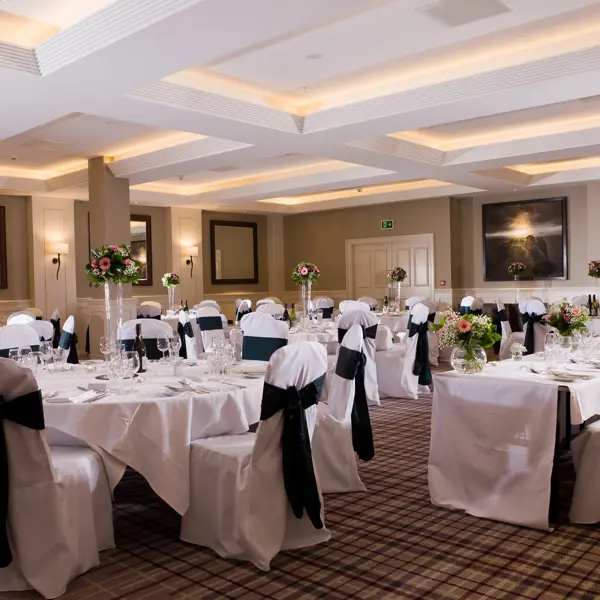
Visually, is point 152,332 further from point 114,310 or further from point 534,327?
point 534,327

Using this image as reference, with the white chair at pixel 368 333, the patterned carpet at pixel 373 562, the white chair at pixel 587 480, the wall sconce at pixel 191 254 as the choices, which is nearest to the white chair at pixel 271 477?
the patterned carpet at pixel 373 562

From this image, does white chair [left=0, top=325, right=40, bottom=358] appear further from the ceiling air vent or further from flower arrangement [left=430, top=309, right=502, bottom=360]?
the ceiling air vent

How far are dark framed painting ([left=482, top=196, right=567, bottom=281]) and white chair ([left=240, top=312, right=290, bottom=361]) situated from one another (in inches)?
361

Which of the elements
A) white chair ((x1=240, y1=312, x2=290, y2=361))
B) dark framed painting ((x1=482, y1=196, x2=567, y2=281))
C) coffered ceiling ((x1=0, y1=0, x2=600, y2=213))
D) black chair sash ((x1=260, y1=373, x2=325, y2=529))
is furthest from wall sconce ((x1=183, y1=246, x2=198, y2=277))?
black chair sash ((x1=260, y1=373, x2=325, y2=529))

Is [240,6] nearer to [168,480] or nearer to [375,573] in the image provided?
[168,480]

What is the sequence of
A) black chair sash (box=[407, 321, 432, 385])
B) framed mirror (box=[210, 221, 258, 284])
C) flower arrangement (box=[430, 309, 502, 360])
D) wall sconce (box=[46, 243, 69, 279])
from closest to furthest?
1. flower arrangement (box=[430, 309, 502, 360])
2. black chair sash (box=[407, 321, 432, 385])
3. wall sconce (box=[46, 243, 69, 279])
4. framed mirror (box=[210, 221, 258, 284])

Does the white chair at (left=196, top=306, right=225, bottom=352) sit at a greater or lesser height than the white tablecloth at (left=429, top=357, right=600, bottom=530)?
greater

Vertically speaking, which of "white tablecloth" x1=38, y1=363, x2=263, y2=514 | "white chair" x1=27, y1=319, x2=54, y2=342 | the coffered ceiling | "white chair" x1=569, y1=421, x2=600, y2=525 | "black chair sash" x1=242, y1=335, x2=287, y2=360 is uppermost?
the coffered ceiling

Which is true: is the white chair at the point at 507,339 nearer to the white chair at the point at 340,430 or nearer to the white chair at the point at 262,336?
the white chair at the point at 262,336

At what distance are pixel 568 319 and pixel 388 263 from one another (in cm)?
1072

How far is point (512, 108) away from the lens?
7.04 meters

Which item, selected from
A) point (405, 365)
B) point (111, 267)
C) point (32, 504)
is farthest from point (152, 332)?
point (405, 365)

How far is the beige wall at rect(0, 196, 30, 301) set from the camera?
12742 millimetres

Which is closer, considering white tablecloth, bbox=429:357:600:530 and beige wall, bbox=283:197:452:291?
white tablecloth, bbox=429:357:600:530
